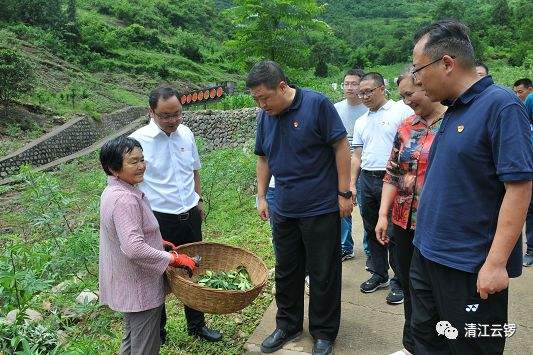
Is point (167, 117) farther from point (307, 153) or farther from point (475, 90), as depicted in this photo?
point (475, 90)

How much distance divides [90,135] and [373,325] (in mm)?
15741

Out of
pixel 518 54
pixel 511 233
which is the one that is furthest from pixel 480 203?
pixel 518 54

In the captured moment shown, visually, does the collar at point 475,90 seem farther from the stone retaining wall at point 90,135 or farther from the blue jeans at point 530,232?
the stone retaining wall at point 90,135

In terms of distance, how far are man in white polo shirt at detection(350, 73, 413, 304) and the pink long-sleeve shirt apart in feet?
5.74

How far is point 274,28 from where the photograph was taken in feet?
48.5

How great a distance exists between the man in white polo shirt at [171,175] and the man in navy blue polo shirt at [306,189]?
0.52 metres

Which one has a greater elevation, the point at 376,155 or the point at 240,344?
the point at 376,155

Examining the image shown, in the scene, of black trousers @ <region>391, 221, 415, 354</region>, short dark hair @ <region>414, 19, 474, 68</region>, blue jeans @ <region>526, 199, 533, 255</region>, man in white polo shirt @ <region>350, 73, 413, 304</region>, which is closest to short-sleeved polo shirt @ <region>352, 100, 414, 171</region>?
man in white polo shirt @ <region>350, 73, 413, 304</region>

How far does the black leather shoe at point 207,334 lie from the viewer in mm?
3137

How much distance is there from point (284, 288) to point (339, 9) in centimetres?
7134

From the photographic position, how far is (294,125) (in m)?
2.71

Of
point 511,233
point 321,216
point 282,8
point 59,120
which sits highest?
point 282,8

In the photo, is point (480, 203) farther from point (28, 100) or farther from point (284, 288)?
point (28, 100)

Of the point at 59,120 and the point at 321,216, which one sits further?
the point at 59,120
